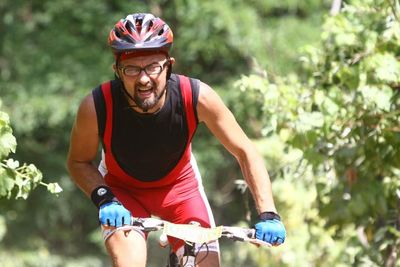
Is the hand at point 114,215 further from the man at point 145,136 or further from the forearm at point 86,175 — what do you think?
the forearm at point 86,175

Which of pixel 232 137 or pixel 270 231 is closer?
pixel 270 231

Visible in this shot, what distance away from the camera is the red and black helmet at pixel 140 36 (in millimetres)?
7102

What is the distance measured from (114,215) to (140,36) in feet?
3.33

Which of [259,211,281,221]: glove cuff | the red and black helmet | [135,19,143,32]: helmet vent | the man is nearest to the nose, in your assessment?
the man

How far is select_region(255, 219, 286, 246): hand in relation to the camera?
6.75 metres

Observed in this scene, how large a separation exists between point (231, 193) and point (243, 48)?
4.56 m

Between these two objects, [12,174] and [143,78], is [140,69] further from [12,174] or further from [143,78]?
[12,174]

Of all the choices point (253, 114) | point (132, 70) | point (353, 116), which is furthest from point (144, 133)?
point (253, 114)

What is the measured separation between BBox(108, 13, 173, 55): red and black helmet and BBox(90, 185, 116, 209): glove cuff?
0.72 metres

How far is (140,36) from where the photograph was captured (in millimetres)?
7156

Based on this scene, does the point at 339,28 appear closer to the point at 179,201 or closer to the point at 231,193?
the point at 179,201

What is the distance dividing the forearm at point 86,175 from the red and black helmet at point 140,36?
62 centimetres

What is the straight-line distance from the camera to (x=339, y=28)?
29.9ft

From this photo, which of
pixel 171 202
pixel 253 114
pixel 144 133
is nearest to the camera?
pixel 144 133
